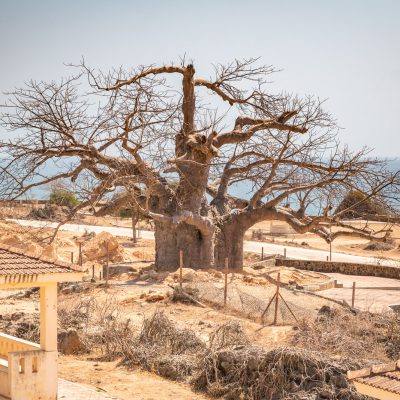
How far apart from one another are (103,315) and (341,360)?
6624 millimetres

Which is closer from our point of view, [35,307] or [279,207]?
[35,307]

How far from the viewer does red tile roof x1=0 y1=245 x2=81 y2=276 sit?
12.0 meters

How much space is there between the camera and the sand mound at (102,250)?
1436 inches

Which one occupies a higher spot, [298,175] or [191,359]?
[298,175]

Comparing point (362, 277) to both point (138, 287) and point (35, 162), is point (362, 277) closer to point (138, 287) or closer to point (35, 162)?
point (138, 287)

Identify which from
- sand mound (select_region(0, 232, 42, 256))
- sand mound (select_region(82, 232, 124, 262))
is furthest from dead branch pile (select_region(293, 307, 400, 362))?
sand mound (select_region(82, 232, 124, 262))

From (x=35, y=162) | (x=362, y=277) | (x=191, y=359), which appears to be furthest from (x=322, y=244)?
(x=191, y=359)

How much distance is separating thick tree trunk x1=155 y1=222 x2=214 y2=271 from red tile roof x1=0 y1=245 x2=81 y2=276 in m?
14.4

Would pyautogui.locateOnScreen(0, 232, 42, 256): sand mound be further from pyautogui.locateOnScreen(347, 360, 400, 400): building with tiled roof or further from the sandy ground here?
pyautogui.locateOnScreen(347, 360, 400, 400): building with tiled roof

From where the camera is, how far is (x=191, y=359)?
1645 centimetres

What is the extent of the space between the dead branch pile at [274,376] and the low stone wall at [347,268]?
16961 millimetres

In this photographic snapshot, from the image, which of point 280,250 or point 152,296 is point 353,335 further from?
point 280,250

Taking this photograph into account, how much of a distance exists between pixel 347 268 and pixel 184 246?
327 inches

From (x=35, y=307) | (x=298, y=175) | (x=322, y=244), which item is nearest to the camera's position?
(x=35, y=307)
